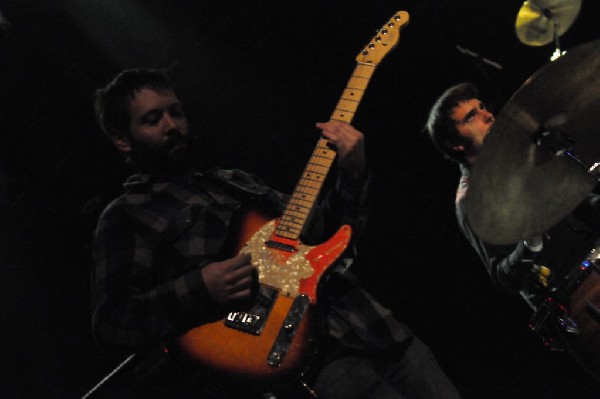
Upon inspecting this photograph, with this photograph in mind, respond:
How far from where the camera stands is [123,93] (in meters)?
2.03

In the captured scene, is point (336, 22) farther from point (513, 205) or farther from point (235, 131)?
point (513, 205)

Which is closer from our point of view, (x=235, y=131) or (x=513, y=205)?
(x=513, y=205)

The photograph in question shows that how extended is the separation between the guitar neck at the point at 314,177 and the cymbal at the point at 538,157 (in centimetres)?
57

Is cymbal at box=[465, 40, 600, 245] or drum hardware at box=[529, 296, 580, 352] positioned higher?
cymbal at box=[465, 40, 600, 245]

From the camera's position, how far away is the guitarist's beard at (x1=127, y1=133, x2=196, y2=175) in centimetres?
191

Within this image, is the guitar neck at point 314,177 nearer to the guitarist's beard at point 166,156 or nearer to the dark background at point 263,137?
the guitarist's beard at point 166,156

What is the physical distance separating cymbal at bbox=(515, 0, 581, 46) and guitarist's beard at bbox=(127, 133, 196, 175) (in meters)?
2.57

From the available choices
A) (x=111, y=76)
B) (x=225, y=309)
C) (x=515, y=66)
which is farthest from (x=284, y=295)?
(x=515, y=66)

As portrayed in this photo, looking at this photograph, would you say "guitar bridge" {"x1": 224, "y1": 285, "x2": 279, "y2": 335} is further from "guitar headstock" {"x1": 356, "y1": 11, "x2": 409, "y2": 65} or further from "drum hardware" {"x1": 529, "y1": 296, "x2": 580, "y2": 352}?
"guitar headstock" {"x1": 356, "y1": 11, "x2": 409, "y2": 65}

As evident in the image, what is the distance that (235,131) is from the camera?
129 inches

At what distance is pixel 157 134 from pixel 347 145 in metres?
0.94

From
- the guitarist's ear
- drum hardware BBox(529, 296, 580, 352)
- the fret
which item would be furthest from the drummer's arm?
the guitarist's ear

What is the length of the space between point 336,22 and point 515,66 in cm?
161

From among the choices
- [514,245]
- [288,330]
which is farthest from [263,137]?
[288,330]
